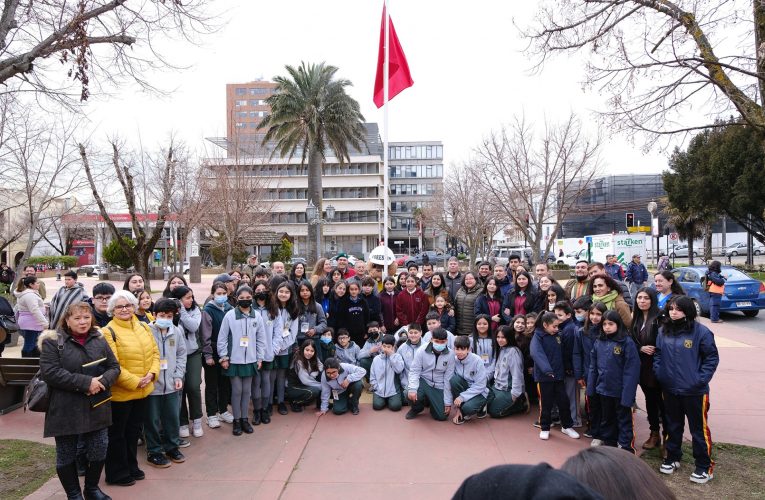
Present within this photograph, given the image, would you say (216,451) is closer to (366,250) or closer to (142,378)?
(142,378)

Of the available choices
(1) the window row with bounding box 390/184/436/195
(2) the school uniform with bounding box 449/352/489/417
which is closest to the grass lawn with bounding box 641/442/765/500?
(2) the school uniform with bounding box 449/352/489/417

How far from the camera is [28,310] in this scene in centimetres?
797

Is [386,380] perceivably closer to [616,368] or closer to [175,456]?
[175,456]

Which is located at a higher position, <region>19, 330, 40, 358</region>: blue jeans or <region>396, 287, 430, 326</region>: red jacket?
<region>396, 287, 430, 326</region>: red jacket

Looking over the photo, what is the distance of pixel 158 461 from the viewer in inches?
194

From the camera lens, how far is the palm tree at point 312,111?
28.5 m

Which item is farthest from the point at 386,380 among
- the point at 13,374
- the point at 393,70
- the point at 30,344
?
the point at 393,70

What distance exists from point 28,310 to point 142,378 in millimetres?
4853

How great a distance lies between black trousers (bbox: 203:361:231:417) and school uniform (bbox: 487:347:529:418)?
3.31 meters

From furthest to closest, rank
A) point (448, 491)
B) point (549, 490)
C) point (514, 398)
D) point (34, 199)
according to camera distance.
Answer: point (34, 199)
point (514, 398)
point (448, 491)
point (549, 490)

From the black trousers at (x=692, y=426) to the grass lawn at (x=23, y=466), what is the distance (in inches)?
229

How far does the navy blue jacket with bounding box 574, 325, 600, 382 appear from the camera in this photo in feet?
18.2

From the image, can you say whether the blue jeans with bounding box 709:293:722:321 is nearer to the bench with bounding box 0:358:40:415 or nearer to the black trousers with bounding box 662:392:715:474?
the black trousers with bounding box 662:392:715:474

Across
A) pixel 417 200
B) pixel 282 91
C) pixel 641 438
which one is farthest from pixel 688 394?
pixel 417 200
